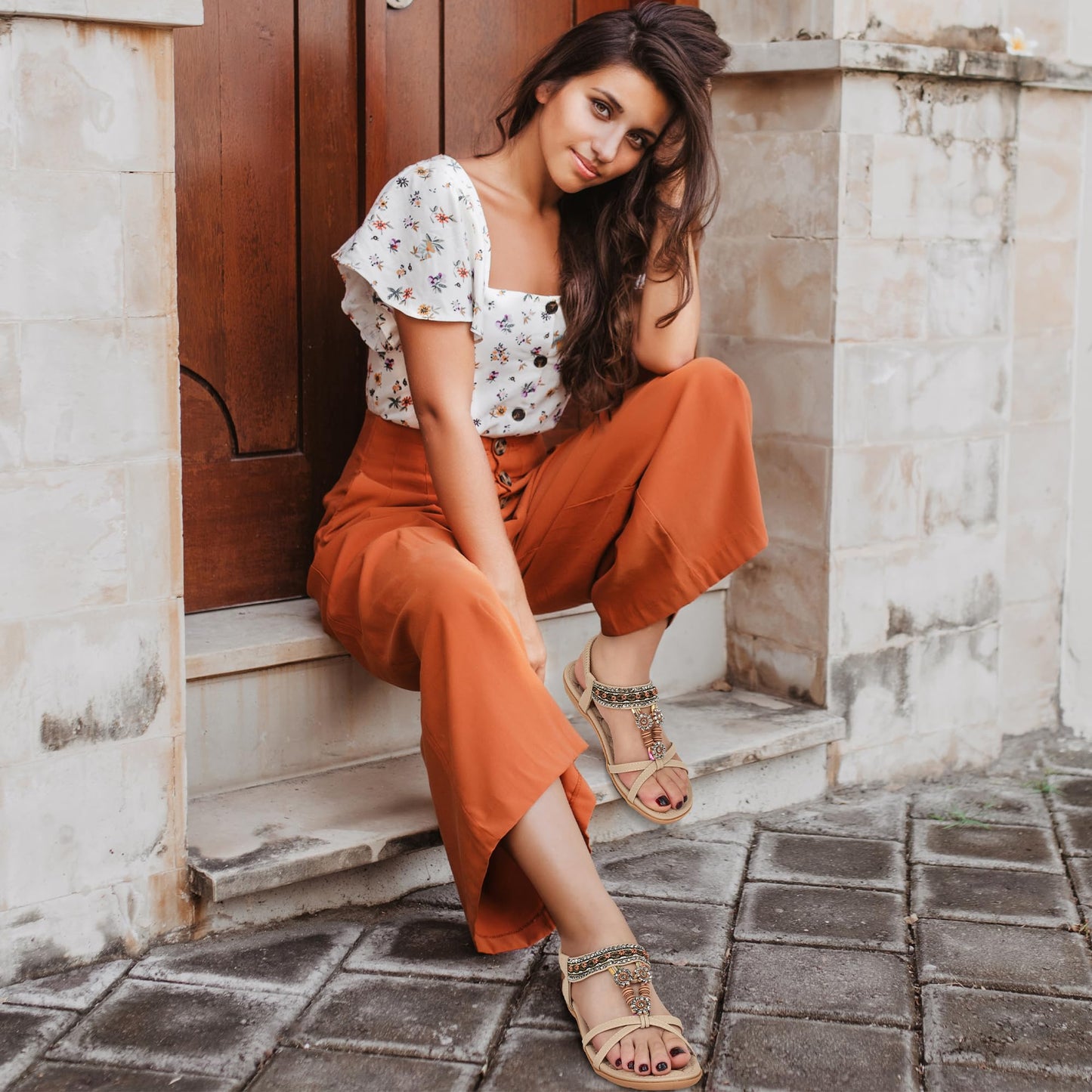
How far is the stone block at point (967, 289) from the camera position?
10.4 feet

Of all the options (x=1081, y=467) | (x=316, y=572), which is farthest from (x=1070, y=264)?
(x=316, y=572)

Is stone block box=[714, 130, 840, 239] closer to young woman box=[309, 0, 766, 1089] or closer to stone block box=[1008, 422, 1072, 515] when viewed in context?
young woman box=[309, 0, 766, 1089]

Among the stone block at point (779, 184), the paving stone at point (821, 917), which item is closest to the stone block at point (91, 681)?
the paving stone at point (821, 917)

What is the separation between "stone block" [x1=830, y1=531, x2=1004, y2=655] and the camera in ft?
10.5

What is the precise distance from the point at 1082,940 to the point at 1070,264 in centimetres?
170

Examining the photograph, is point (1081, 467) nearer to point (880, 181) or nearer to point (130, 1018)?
point (880, 181)

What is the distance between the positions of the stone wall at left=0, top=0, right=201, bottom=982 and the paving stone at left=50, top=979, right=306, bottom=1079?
16 centimetres

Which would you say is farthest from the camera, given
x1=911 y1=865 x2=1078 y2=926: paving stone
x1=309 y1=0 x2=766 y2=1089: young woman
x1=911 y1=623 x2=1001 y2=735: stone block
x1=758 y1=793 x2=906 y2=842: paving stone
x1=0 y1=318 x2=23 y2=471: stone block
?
x1=911 y1=623 x2=1001 y2=735: stone block

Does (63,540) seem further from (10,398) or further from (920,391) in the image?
(920,391)

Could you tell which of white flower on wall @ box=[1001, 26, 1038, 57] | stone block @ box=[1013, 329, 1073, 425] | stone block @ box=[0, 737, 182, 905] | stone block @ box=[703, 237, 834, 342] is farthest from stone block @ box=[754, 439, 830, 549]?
stone block @ box=[0, 737, 182, 905]

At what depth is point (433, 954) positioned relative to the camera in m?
2.37

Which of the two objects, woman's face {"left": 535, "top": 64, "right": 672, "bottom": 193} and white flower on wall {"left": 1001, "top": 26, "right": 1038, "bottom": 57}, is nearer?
woman's face {"left": 535, "top": 64, "right": 672, "bottom": 193}

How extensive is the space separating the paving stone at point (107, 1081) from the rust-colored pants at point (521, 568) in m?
0.49

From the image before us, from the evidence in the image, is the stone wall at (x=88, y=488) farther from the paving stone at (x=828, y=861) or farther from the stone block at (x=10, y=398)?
the paving stone at (x=828, y=861)
